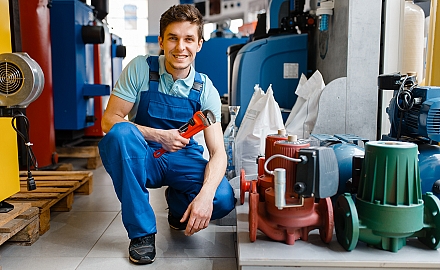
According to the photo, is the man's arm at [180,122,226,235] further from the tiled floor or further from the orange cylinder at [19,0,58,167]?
the orange cylinder at [19,0,58,167]

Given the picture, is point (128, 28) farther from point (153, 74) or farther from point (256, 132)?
point (153, 74)

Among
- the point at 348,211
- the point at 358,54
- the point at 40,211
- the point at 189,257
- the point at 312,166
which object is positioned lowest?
the point at 189,257

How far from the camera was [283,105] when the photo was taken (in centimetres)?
316

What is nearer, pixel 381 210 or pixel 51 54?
pixel 381 210

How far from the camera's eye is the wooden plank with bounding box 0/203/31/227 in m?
1.64

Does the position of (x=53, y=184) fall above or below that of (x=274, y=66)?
below

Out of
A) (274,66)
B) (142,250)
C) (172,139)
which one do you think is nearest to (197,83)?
(172,139)

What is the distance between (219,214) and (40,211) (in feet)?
2.86

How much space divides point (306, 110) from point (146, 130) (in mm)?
1155

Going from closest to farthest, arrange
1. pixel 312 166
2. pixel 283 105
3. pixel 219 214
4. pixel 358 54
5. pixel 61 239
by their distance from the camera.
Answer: pixel 312 166 → pixel 219 214 → pixel 61 239 → pixel 358 54 → pixel 283 105

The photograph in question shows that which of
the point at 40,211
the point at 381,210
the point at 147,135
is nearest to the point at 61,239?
the point at 40,211

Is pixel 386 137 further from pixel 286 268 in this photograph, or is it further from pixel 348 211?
pixel 286 268

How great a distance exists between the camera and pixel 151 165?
5.70ft

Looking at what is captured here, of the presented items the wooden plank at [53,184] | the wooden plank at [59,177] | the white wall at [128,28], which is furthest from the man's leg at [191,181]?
the white wall at [128,28]
